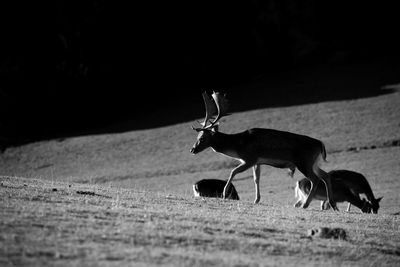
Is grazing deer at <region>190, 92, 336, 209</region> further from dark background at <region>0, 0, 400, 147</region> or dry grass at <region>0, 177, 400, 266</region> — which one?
dark background at <region>0, 0, 400, 147</region>

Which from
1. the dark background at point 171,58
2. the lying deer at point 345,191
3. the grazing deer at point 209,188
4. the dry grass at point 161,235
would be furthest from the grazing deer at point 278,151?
the dark background at point 171,58

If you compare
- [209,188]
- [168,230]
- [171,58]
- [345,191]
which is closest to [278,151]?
[209,188]

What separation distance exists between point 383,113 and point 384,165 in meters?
8.73

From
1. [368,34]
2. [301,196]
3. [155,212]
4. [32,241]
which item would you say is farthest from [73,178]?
[368,34]

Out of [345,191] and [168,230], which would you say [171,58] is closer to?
[345,191]

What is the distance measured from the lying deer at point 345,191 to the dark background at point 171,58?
2067 centimetres

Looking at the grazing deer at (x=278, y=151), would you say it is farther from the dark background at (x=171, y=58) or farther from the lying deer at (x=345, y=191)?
the dark background at (x=171, y=58)

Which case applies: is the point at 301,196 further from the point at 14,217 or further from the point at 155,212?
the point at 14,217

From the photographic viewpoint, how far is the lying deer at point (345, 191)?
65.6 ft

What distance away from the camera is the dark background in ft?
153

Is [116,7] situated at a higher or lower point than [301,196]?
higher

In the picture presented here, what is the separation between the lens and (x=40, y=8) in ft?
163

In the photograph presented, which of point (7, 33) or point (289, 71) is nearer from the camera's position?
point (7, 33)

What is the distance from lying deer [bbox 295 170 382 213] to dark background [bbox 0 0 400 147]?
20670 mm
